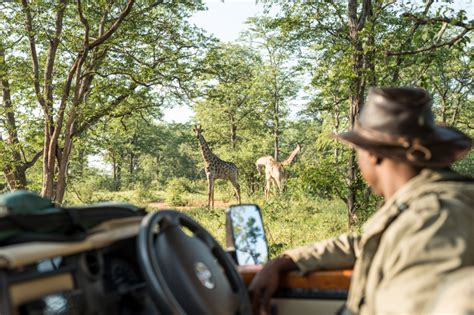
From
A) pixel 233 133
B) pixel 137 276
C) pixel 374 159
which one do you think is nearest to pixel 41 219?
pixel 137 276

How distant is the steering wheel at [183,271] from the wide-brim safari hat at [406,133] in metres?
0.63

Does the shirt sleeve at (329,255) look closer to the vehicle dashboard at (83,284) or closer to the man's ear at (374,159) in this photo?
the man's ear at (374,159)

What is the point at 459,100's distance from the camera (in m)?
27.9

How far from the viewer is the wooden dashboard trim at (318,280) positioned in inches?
85.8

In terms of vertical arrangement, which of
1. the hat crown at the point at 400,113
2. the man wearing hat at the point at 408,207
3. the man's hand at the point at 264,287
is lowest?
the man's hand at the point at 264,287

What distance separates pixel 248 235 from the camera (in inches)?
101

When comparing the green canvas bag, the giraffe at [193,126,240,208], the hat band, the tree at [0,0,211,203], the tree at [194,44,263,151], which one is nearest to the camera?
the green canvas bag

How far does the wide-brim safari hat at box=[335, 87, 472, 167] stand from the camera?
1.77m

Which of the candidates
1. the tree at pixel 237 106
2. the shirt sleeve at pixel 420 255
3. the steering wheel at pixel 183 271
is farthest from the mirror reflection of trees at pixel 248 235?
the tree at pixel 237 106

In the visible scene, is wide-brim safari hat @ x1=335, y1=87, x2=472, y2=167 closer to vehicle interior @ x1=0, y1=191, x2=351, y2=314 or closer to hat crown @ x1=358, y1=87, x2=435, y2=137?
hat crown @ x1=358, y1=87, x2=435, y2=137

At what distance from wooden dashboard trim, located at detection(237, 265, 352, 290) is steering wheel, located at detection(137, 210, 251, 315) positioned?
251 millimetres

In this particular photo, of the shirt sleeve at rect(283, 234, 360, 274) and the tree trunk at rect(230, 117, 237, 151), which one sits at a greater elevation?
the tree trunk at rect(230, 117, 237, 151)

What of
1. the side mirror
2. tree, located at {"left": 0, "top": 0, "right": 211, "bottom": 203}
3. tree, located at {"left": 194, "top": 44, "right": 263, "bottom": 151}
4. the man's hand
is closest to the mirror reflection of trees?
the side mirror

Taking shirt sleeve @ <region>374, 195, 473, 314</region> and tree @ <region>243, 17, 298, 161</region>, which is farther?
tree @ <region>243, 17, 298, 161</region>
